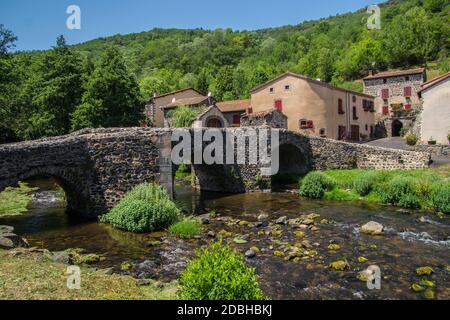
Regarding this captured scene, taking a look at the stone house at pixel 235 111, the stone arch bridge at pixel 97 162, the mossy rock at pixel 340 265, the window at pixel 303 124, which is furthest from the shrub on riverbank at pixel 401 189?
the stone house at pixel 235 111

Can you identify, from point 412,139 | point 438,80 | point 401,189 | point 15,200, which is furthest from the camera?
point 412,139

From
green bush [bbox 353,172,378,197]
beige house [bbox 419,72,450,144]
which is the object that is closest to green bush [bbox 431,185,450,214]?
green bush [bbox 353,172,378,197]

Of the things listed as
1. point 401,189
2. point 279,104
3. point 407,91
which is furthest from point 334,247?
point 407,91

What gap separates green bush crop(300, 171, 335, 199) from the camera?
23.9m

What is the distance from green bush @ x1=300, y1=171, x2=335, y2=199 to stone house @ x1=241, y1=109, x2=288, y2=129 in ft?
31.1

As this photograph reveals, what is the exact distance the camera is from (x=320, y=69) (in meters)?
79.8

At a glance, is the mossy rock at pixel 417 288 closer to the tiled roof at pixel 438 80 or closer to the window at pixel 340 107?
the tiled roof at pixel 438 80

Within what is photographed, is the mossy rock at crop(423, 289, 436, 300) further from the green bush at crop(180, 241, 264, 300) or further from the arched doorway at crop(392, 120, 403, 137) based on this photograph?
the arched doorway at crop(392, 120, 403, 137)

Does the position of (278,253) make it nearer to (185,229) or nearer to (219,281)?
(185,229)

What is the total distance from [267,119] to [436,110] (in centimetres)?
1636

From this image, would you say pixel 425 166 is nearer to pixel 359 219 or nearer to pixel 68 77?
pixel 359 219

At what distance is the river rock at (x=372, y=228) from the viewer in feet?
50.7

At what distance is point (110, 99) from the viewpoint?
36281 millimetres
